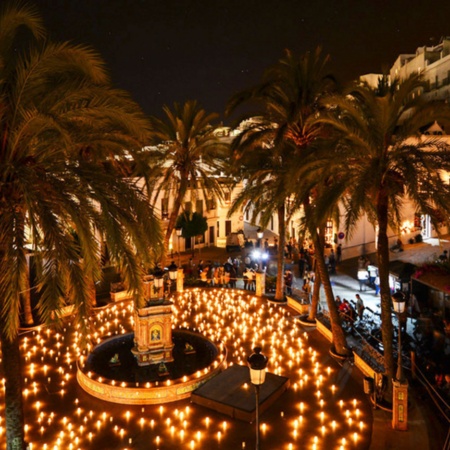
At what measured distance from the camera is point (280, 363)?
13516 millimetres

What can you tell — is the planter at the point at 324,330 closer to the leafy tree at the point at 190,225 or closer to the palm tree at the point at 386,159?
the palm tree at the point at 386,159

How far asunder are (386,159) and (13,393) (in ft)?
30.7

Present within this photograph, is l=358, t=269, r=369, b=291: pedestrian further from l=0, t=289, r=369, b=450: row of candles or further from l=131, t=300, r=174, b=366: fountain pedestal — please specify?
l=131, t=300, r=174, b=366: fountain pedestal

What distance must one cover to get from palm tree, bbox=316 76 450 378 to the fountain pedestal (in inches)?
248

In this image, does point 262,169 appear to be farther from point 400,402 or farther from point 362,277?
point 400,402

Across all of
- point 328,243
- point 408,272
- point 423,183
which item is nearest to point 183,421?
point 423,183

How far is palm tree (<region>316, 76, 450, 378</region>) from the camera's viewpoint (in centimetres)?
952

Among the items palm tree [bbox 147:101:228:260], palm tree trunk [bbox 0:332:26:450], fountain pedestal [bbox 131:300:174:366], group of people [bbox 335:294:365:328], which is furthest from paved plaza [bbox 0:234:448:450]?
palm tree [bbox 147:101:228:260]

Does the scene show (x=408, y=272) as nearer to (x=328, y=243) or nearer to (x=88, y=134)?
(x=328, y=243)

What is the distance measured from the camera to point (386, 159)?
1027cm

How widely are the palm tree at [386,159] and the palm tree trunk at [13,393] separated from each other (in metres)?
7.55

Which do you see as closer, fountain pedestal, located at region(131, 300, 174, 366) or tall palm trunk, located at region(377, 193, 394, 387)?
tall palm trunk, located at region(377, 193, 394, 387)

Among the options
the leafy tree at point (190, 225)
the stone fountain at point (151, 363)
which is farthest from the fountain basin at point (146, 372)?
the leafy tree at point (190, 225)

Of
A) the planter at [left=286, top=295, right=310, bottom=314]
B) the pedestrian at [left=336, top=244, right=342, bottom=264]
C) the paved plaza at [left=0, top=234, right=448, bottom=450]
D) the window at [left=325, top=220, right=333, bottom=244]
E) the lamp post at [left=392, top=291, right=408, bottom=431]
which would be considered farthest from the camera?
the window at [left=325, top=220, right=333, bottom=244]
